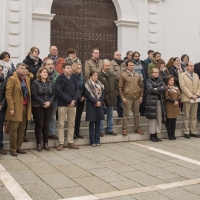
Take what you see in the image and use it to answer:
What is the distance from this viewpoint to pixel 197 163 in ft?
21.0

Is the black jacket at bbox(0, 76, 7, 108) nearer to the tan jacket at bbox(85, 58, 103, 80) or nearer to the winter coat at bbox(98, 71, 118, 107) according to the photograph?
the tan jacket at bbox(85, 58, 103, 80)

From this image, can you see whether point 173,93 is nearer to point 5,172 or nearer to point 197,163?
point 197,163

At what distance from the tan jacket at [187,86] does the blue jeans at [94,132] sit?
103 inches

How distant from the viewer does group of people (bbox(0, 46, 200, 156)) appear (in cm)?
673

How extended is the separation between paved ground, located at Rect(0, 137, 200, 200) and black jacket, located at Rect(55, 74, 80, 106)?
103cm

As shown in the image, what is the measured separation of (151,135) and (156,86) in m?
1.20

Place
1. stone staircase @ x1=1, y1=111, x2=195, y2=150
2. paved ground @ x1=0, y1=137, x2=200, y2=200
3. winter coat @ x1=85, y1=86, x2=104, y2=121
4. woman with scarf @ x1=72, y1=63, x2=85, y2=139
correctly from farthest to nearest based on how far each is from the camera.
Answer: woman with scarf @ x1=72, y1=63, x2=85, y2=139, winter coat @ x1=85, y1=86, x2=104, y2=121, stone staircase @ x1=1, y1=111, x2=195, y2=150, paved ground @ x1=0, y1=137, x2=200, y2=200

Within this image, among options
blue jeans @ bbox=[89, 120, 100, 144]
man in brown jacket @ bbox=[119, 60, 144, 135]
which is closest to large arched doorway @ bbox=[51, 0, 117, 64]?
man in brown jacket @ bbox=[119, 60, 144, 135]

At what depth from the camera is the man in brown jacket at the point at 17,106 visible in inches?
257

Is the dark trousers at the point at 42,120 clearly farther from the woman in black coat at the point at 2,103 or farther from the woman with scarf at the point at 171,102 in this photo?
the woman with scarf at the point at 171,102

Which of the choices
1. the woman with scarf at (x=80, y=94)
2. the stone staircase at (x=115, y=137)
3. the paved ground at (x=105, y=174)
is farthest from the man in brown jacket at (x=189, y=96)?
the woman with scarf at (x=80, y=94)

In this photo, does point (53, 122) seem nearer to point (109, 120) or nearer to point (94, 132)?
point (94, 132)

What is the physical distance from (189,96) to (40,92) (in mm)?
3911

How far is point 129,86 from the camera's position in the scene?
827 cm
